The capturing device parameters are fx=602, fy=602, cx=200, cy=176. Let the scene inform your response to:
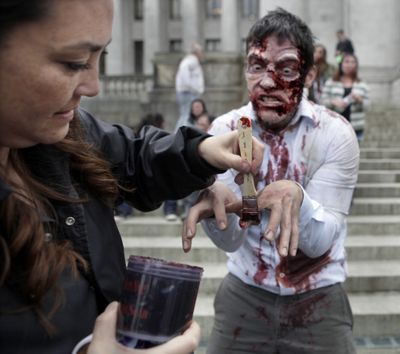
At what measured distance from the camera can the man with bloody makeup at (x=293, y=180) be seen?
260 cm

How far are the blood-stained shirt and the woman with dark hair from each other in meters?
4.94

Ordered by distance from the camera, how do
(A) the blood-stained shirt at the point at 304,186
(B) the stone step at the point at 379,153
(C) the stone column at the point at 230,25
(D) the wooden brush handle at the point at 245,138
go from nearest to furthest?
(D) the wooden brush handle at the point at 245,138 < (A) the blood-stained shirt at the point at 304,186 < (B) the stone step at the point at 379,153 < (C) the stone column at the point at 230,25

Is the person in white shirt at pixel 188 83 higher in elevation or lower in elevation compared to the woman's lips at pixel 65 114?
higher

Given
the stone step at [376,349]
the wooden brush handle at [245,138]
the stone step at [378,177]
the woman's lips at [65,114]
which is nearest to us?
the woman's lips at [65,114]

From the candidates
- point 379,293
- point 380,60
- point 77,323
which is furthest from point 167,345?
point 380,60

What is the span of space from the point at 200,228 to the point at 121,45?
145 feet

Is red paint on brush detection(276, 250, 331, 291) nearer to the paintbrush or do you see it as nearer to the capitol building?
the paintbrush

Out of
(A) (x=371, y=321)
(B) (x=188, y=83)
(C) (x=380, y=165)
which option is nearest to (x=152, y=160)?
(A) (x=371, y=321)

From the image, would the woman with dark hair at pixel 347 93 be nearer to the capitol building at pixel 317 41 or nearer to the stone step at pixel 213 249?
the stone step at pixel 213 249

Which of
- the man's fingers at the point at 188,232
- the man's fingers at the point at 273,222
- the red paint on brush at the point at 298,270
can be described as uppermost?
the man's fingers at the point at 273,222

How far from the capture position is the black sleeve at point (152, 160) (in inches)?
69.7

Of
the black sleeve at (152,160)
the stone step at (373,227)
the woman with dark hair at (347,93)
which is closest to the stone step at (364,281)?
the stone step at (373,227)

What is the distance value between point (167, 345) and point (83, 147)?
0.64m

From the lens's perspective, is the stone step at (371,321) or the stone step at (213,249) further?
the stone step at (213,249)
